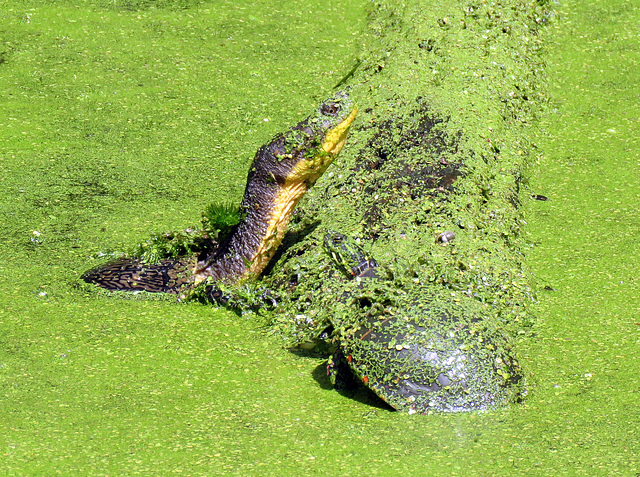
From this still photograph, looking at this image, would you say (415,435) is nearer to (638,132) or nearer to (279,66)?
(638,132)

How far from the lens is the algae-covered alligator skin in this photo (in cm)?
324

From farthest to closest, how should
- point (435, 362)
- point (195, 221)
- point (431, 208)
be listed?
point (195, 221), point (431, 208), point (435, 362)

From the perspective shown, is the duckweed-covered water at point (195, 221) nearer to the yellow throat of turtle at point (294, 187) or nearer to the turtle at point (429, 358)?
the turtle at point (429, 358)

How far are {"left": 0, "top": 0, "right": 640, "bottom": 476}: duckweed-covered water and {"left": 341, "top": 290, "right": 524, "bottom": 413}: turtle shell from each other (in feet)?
0.24

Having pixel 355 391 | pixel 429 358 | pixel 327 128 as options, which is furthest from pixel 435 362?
pixel 327 128

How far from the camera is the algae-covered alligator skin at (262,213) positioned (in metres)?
3.24

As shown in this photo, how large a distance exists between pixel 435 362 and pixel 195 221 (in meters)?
1.76

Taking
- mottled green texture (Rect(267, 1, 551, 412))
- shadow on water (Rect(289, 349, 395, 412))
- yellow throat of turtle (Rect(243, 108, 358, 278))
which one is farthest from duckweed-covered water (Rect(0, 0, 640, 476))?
yellow throat of turtle (Rect(243, 108, 358, 278))

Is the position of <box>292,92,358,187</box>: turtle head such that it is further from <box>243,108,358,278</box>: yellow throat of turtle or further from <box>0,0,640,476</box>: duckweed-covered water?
<box>0,0,640,476</box>: duckweed-covered water

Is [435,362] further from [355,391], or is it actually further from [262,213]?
[262,213]

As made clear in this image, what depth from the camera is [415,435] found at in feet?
8.04

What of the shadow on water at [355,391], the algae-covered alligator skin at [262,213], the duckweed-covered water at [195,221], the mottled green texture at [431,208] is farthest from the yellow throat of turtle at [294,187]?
the shadow on water at [355,391]

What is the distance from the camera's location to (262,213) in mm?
3465

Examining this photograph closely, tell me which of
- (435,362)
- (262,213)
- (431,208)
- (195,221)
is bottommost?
(195,221)
